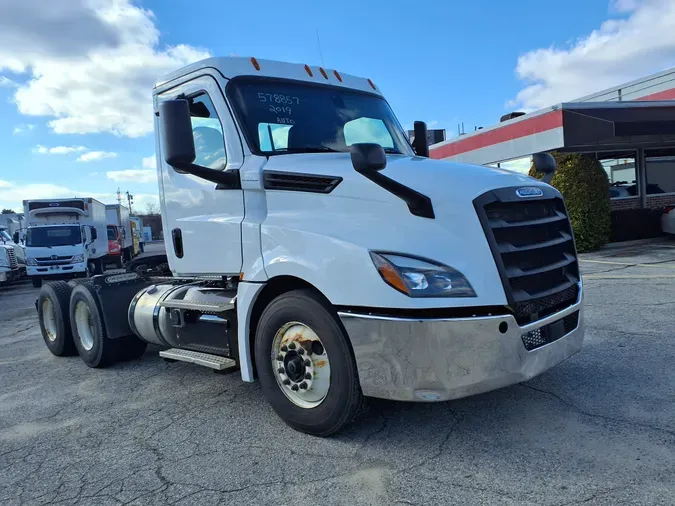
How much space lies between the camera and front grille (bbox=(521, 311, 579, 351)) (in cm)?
345

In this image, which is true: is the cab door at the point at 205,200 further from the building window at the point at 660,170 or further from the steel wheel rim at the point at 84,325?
the building window at the point at 660,170

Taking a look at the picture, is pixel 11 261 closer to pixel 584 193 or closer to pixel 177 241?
pixel 177 241

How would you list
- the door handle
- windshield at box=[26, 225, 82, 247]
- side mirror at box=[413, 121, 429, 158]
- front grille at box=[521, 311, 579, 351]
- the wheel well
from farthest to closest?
windshield at box=[26, 225, 82, 247], side mirror at box=[413, 121, 429, 158], the door handle, the wheel well, front grille at box=[521, 311, 579, 351]

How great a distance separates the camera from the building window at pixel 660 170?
1766 cm

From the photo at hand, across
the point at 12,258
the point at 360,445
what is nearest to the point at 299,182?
the point at 360,445

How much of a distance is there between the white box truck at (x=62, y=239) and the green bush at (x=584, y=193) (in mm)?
15800

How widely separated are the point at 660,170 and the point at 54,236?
68.3 feet

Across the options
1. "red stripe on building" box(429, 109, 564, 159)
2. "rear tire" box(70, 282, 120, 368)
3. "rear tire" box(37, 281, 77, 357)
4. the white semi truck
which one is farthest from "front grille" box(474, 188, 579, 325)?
"red stripe on building" box(429, 109, 564, 159)

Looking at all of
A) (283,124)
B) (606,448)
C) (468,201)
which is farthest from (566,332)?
(283,124)

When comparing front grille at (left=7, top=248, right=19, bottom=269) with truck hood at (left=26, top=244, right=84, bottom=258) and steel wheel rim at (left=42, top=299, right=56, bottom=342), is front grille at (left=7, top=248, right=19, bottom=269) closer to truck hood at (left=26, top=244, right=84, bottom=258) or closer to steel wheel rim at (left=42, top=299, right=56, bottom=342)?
truck hood at (left=26, top=244, right=84, bottom=258)

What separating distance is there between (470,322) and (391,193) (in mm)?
916

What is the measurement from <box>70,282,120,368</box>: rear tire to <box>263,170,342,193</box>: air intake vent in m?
3.24

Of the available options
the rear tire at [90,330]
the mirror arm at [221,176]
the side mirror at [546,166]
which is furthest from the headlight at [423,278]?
the rear tire at [90,330]

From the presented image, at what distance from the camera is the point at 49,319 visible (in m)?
7.33
